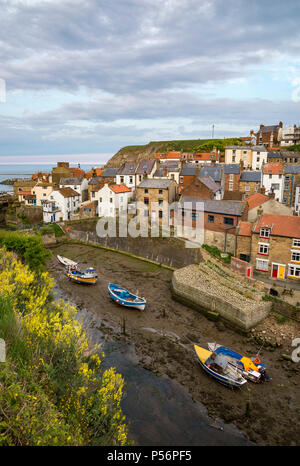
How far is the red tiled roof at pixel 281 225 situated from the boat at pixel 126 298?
16.2m

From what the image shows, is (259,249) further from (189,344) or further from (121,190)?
(121,190)

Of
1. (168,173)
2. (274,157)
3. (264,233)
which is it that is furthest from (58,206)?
(274,157)

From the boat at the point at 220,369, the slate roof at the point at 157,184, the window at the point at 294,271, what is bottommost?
the boat at the point at 220,369

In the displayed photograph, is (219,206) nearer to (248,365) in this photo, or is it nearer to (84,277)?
(84,277)

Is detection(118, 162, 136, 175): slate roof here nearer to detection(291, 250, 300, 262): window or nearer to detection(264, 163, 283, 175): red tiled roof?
detection(264, 163, 283, 175): red tiled roof

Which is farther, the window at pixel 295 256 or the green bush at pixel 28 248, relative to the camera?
the green bush at pixel 28 248

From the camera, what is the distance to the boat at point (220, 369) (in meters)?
19.6

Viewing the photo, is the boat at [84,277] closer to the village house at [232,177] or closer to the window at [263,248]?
the window at [263,248]

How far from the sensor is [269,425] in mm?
17125

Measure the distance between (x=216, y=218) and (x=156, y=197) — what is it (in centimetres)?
1691

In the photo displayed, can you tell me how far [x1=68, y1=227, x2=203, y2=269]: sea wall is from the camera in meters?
41.0

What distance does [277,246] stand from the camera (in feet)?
104

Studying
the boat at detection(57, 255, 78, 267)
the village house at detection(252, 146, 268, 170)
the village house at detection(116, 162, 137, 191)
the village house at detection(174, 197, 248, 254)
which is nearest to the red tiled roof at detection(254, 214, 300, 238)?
the village house at detection(174, 197, 248, 254)

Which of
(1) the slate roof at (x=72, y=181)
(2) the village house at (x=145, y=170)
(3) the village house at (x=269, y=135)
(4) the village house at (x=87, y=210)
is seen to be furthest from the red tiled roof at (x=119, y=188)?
(3) the village house at (x=269, y=135)
